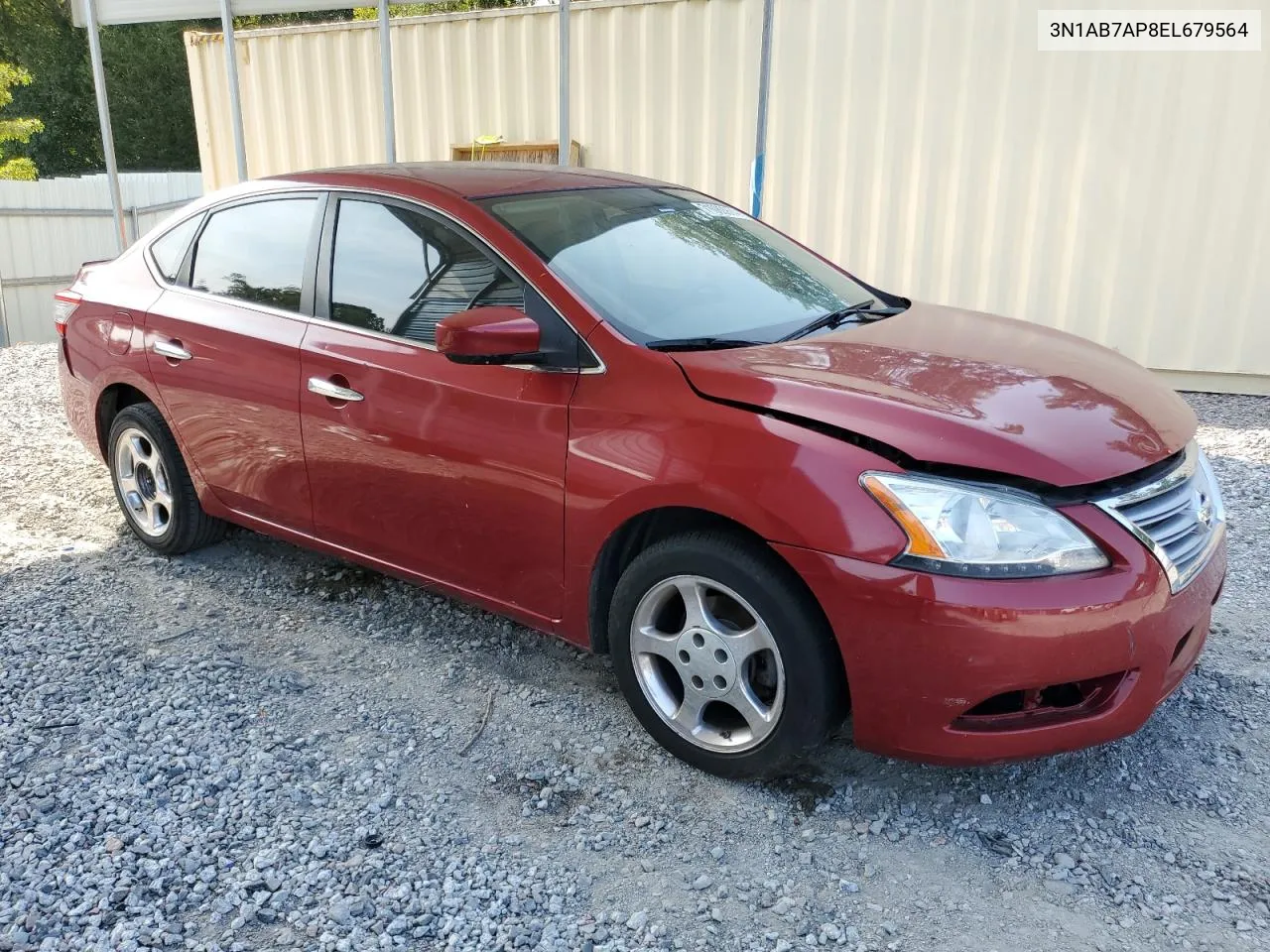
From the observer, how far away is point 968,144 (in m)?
7.63

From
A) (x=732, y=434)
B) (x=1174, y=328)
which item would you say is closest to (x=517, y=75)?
(x=1174, y=328)

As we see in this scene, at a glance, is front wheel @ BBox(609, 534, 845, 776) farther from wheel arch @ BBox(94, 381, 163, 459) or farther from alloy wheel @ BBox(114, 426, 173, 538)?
wheel arch @ BBox(94, 381, 163, 459)

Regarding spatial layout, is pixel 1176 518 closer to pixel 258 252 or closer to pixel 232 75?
pixel 258 252

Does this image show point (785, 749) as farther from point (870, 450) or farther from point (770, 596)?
point (870, 450)

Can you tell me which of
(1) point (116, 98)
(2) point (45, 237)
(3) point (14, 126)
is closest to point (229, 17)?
(2) point (45, 237)

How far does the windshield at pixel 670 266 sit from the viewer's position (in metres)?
3.22

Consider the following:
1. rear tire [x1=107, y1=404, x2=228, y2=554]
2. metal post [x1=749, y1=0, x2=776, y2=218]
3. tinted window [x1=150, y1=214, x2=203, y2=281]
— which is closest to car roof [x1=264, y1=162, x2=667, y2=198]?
tinted window [x1=150, y1=214, x2=203, y2=281]

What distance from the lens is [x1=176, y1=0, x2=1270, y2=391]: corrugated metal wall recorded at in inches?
286

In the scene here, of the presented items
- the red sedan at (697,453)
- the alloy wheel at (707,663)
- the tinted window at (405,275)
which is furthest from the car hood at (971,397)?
the tinted window at (405,275)

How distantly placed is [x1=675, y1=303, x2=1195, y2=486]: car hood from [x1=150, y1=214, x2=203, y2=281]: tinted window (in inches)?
98.6

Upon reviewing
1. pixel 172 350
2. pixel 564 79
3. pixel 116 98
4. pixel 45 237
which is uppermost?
pixel 116 98

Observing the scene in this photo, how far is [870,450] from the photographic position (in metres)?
2.55

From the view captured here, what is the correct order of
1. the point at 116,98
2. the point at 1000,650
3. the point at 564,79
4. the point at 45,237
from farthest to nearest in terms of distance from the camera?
the point at 116,98, the point at 45,237, the point at 564,79, the point at 1000,650

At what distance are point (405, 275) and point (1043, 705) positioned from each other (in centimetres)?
236
